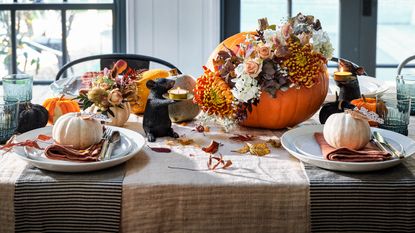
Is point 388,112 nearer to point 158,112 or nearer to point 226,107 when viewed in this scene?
point 226,107

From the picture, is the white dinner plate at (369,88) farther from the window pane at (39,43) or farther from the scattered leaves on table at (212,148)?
the window pane at (39,43)

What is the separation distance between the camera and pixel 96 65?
11.8ft

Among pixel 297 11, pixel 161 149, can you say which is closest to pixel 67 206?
pixel 161 149

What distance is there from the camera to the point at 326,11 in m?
3.43

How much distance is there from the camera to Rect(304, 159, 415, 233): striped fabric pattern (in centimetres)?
138

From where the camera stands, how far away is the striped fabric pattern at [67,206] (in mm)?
1364

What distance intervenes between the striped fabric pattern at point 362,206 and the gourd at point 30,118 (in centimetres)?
78

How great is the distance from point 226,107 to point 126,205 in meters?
0.45

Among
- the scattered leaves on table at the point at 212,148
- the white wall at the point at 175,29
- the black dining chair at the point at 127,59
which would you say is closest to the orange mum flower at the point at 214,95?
the scattered leaves on table at the point at 212,148

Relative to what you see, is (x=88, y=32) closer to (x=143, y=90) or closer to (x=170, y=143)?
(x=143, y=90)

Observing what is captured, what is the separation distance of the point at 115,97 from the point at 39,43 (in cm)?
185

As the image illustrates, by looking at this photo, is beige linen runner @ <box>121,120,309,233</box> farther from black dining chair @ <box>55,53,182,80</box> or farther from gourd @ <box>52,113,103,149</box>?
black dining chair @ <box>55,53,182,80</box>

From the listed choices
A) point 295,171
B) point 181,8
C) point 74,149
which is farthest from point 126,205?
point 181,8

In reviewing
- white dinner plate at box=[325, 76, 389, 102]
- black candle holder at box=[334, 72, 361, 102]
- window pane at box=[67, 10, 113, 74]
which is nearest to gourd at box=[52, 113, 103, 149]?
black candle holder at box=[334, 72, 361, 102]
